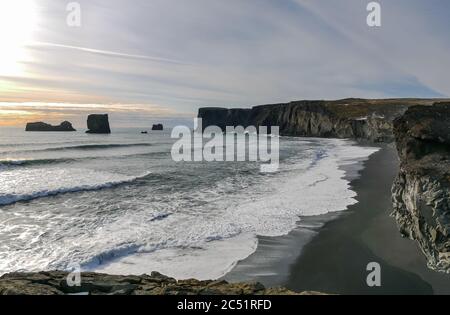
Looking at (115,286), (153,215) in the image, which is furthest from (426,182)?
(153,215)

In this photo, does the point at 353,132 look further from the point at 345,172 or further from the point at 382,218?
the point at 382,218

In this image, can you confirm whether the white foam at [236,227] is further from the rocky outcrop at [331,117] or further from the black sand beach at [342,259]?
the rocky outcrop at [331,117]

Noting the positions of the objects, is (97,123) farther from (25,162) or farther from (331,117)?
(25,162)

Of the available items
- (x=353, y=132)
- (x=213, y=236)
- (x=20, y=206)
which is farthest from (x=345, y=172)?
(x=353, y=132)

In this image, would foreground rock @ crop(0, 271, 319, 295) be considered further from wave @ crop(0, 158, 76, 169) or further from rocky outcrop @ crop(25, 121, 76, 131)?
rocky outcrop @ crop(25, 121, 76, 131)

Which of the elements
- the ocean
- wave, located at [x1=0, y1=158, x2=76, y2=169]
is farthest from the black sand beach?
wave, located at [x1=0, y1=158, x2=76, y2=169]

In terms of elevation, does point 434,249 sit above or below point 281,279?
above
